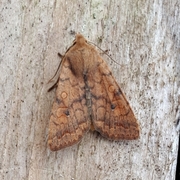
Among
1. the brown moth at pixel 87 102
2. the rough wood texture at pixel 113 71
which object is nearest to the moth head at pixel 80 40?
the brown moth at pixel 87 102

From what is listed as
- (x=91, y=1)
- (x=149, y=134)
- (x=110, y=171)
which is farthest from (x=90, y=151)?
(x=91, y=1)

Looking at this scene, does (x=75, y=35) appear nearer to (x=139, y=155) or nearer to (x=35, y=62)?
(x=35, y=62)

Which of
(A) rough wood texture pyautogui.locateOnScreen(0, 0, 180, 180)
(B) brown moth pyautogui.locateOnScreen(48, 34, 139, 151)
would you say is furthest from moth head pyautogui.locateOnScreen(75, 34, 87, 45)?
(A) rough wood texture pyautogui.locateOnScreen(0, 0, 180, 180)

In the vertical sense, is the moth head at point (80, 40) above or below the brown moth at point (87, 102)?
above

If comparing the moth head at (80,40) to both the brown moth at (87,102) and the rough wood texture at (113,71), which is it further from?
the rough wood texture at (113,71)

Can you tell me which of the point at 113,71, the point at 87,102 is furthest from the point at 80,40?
the point at 87,102
